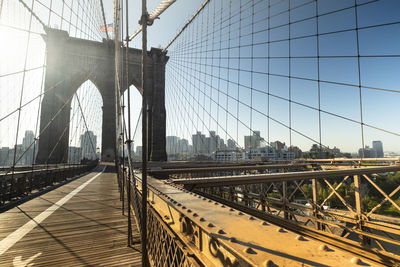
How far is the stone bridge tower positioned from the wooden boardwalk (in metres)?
20.2

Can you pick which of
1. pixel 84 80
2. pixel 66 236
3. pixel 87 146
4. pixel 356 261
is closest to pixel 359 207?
pixel 356 261

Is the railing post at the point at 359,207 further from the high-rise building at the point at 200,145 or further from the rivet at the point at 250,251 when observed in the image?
the high-rise building at the point at 200,145

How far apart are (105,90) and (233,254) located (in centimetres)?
3146

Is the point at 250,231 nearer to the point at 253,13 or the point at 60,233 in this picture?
the point at 60,233

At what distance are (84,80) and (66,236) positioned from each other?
1210 inches

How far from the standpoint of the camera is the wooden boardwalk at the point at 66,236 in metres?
2.67

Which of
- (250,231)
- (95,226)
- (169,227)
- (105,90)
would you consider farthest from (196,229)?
(105,90)

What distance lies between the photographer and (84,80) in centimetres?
2853

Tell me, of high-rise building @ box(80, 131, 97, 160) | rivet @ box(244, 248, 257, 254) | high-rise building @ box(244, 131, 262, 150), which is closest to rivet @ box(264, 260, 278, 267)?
rivet @ box(244, 248, 257, 254)

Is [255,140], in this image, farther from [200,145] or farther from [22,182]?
[22,182]

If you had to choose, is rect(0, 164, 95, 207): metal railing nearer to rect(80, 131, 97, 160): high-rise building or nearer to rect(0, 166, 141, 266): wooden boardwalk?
rect(0, 166, 141, 266): wooden boardwalk

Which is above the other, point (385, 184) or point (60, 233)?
point (60, 233)

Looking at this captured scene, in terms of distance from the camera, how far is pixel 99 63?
2819 centimetres

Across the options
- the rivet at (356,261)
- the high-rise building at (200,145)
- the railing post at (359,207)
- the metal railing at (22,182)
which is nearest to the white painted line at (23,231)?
the metal railing at (22,182)
